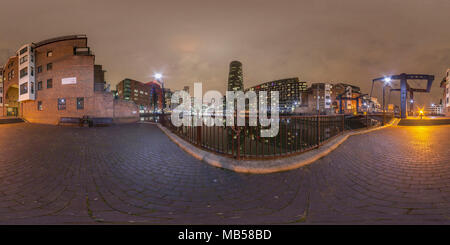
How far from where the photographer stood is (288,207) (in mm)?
2719

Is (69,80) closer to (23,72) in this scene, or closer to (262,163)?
(23,72)

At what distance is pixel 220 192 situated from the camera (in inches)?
125

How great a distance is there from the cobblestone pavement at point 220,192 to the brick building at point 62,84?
783 inches

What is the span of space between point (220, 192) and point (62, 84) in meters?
29.1

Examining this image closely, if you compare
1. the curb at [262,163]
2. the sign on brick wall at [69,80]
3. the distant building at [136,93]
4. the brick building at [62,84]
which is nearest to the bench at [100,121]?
the brick building at [62,84]

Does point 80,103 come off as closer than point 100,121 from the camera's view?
No

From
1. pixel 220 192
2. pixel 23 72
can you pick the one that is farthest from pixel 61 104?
pixel 220 192

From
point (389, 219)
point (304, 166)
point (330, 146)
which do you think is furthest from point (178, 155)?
point (330, 146)

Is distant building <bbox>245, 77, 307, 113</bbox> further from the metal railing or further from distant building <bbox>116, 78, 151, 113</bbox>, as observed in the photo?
the metal railing

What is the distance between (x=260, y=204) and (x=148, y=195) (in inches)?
82.9

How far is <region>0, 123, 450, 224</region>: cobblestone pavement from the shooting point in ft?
8.22

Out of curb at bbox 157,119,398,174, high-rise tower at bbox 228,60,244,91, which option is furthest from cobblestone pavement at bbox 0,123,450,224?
high-rise tower at bbox 228,60,244,91

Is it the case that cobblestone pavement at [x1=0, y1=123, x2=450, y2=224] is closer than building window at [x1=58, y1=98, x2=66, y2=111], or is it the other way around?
cobblestone pavement at [x1=0, y1=123, x2=450, y2=224]
